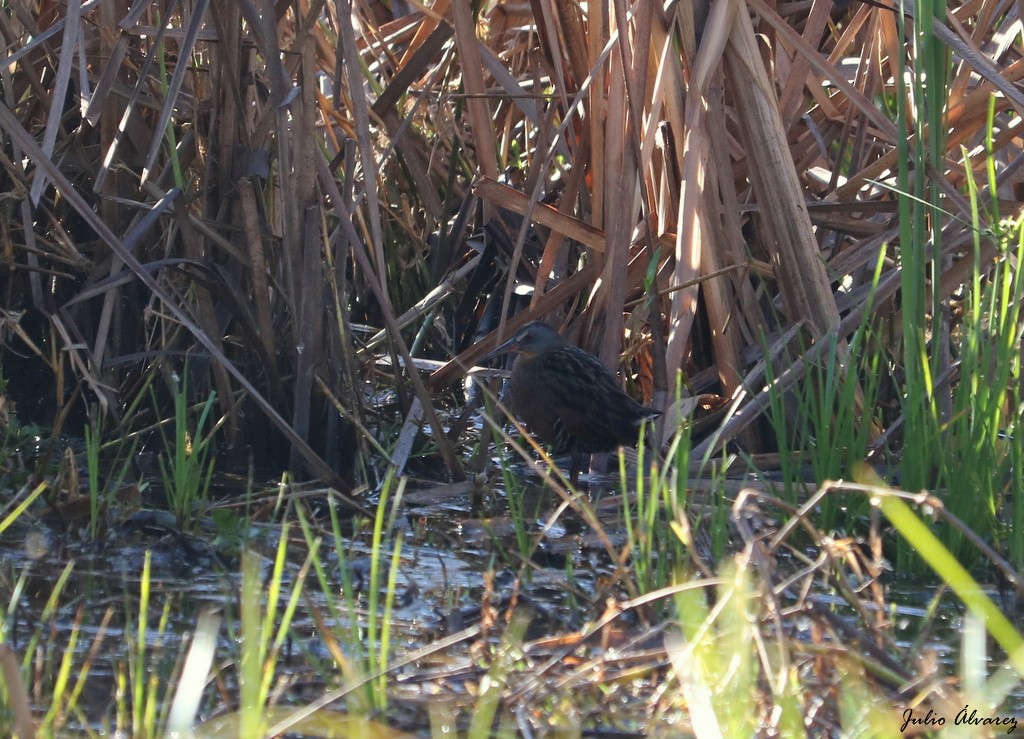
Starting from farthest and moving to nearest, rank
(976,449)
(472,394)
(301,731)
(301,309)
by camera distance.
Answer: (472,394)
(301,309)
(976,449)
(301,731)

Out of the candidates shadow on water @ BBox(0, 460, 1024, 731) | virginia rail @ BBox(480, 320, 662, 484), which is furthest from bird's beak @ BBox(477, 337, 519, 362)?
shadow on water @ BBox(0, 460, 1024, 731)

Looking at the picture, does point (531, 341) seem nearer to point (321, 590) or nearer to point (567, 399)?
point (567, 399)

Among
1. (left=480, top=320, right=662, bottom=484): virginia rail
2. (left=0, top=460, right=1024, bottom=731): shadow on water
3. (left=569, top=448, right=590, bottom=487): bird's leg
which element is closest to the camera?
(left=0, top=460, right=1024, bottom=731): shadow on water

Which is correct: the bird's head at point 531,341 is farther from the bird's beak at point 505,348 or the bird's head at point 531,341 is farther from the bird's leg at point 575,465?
the bird's leg at point 575,465

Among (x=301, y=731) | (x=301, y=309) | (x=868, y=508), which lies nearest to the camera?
(x=301, y=731)

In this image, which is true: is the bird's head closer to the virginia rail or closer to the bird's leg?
the virginia rail

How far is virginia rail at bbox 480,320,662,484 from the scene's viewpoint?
3881 millimetres

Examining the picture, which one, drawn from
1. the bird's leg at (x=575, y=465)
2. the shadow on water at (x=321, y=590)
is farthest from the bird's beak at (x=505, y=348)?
the shadow on water at (x=321, y=590)

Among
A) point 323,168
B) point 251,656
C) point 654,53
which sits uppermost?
point 654,53

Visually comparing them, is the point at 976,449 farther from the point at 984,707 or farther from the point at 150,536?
the point at 150,536

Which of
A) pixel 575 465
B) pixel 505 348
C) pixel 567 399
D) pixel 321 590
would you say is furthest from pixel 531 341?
pixel 321 590

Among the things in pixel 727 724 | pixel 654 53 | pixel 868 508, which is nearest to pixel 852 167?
pixel 654 53

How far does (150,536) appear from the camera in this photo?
3121 millimetres

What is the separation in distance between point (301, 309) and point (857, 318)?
4.87 ft
